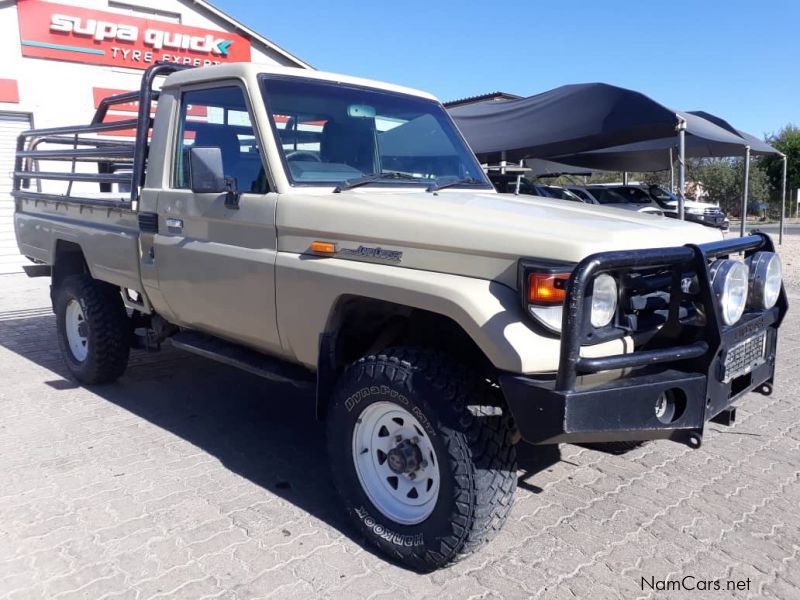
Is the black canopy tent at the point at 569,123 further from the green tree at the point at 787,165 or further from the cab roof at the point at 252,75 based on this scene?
the green tree at the point at 787,165

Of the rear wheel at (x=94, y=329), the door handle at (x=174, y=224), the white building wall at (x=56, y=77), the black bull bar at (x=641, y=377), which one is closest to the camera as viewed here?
the black bull bar at (x=641, y=377)

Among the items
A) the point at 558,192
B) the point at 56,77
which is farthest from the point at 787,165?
the point at 56,77

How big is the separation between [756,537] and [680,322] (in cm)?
120

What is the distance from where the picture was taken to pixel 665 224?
3062 millimetres

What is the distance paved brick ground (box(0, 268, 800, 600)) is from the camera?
9.05 ft

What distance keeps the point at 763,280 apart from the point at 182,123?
316 cm

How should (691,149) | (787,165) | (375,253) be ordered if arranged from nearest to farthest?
(375,253) < (691,149) < (787,165)

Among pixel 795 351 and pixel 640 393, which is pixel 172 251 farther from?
pixel 795 351

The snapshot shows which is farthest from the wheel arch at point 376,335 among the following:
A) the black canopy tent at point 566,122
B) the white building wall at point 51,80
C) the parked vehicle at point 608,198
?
the parked vehicle at point 608,198

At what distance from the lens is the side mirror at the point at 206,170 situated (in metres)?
3.37

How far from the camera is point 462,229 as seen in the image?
2.70m

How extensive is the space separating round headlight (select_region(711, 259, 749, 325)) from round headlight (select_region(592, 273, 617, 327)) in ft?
1.45

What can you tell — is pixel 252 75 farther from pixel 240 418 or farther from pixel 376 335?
pixel 240 418

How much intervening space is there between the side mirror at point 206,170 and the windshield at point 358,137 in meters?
0.33
